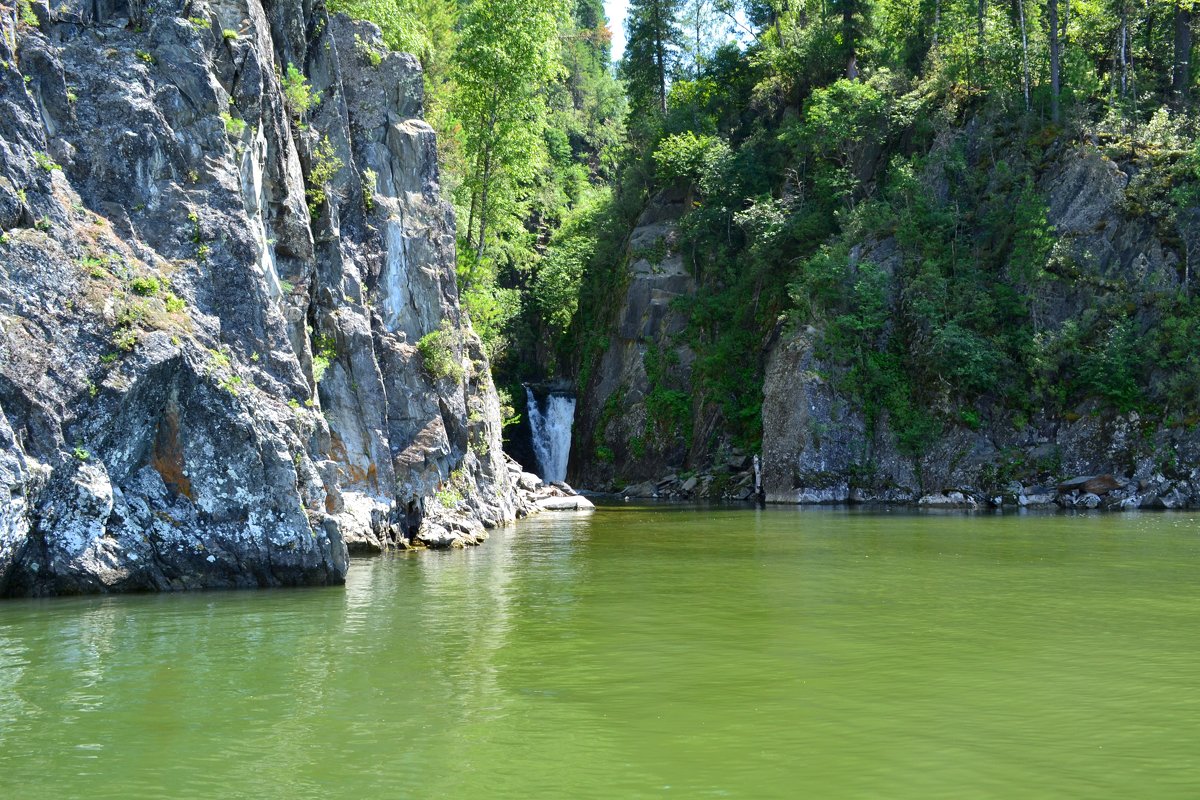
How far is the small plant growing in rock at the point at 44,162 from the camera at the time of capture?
591 inches

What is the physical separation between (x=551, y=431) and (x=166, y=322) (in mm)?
37084

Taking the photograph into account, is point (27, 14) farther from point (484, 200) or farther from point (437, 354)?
point (484, 200)

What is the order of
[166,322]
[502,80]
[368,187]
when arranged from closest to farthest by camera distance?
[166,322]
[368,187]
[502,80]

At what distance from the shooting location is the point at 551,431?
52.2 meters

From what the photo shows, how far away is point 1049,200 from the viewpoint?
41344 millimetres

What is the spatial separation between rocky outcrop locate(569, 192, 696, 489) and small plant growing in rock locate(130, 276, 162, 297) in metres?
35.6

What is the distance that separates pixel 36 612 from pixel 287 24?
1447cm

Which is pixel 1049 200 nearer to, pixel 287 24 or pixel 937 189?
pixel 937 189

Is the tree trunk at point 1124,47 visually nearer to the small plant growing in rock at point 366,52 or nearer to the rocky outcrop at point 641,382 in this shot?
the rocky outcrop at point 641,382

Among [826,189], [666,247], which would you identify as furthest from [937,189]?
[666,247]

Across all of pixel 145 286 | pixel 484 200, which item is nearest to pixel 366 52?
pixel 484 200

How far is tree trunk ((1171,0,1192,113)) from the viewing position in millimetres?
42250

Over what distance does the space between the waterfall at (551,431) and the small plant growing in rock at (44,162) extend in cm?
3610

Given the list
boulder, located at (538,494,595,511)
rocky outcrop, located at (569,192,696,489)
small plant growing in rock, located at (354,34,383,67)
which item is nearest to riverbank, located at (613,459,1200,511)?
rocky outcrop, located at (569,192,696,489)
